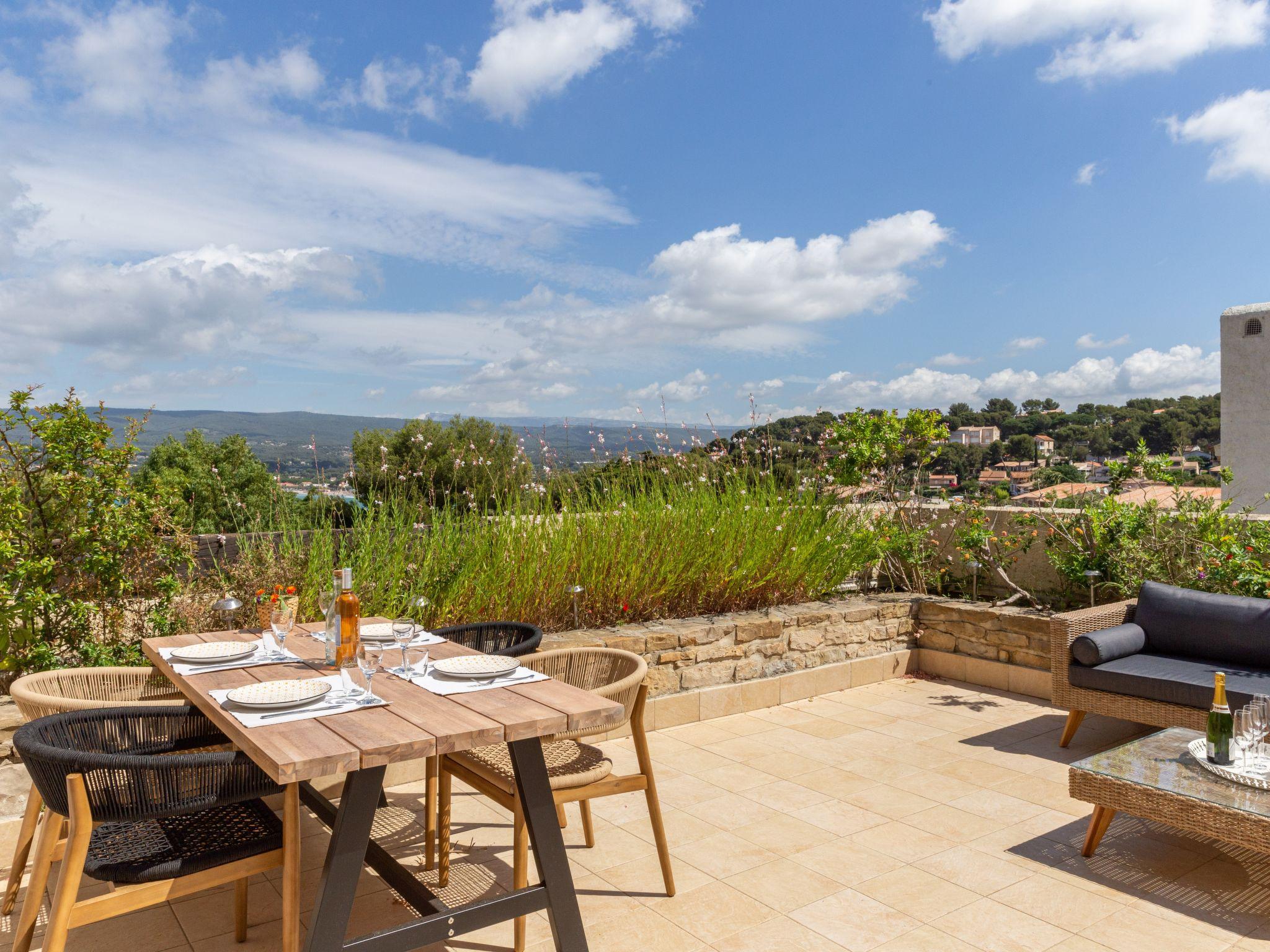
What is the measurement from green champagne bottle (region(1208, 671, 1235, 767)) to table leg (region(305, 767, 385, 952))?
281 cm

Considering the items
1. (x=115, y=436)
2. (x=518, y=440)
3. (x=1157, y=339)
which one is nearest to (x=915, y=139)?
(x=1157, y=339)

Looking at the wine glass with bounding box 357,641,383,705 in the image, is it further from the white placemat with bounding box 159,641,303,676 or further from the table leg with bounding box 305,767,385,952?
the white placemat with bounding box 159,641,303,676

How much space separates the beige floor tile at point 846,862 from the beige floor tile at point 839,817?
0.45 ft

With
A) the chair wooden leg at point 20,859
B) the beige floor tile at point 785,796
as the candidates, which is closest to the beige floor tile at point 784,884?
the beige floor tile at point 785,796

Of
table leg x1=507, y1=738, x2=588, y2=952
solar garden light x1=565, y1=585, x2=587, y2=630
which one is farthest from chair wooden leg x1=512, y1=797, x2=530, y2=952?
solar garden light x1=565, y1=585, x2=587, y2=630

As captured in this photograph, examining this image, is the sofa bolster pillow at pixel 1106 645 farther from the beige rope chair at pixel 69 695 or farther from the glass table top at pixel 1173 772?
the beige rope chair at pixel 69 695

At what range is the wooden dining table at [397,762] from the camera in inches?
76.1

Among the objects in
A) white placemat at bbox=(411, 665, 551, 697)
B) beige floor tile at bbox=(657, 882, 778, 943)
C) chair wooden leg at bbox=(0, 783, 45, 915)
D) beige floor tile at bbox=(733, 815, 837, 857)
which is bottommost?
beige floor tile at bbox=(733, 815, 837, 857)

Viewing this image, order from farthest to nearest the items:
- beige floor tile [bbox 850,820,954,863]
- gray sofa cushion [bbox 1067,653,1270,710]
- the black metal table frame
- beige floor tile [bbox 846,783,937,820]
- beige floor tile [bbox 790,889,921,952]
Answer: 1. gray sofa cushion [bbox 1067,653,1270,710]
2. beige floor tile [bbox 846,783,937,820]
3. beige floor tile [bbox 850,820,954,863]
4. beige floor tile [bbox 790,889,921,952]
5. the black metal table frame

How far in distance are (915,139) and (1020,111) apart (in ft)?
6.21

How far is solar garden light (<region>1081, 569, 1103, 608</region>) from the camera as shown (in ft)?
16.3

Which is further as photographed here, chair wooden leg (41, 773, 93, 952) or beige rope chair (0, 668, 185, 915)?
beige rope chair (0, 668, 185, 915)

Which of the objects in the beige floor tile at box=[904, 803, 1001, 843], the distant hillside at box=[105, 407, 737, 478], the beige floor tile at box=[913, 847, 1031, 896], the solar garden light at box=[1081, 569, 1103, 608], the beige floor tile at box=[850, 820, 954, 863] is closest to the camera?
the beige floor tile at box=[913, 847, 1031, 896]

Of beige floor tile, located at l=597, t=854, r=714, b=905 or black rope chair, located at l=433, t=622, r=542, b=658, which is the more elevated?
black rope chair, located at l=433, t=622, r=542, b=658
